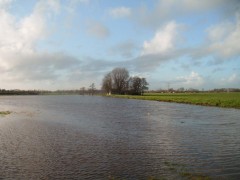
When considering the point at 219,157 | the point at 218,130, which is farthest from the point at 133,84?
the point at 219,157

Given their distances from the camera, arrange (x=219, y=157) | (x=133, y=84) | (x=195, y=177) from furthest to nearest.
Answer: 1. (x=133, y=84)
2. (x=219, y=157)
3. (x=195, y=177)

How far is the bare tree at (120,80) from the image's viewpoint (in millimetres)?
153875

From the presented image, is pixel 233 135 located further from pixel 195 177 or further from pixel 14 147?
pixel 14 147

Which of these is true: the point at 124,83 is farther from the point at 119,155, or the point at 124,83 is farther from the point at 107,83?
the point at 119,155

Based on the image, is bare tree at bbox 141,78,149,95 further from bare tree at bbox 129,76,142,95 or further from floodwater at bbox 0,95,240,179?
floodwater at bbox 0,95,240,179

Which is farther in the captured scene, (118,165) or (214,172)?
(118,165)

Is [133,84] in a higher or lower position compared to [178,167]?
higher

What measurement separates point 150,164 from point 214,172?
2.79 meters

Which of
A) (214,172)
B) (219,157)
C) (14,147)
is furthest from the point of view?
(14,147)

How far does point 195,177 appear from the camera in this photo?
10.5 metres

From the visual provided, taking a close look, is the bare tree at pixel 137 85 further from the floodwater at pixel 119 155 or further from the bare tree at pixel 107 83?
the floodwater at pixel 119 155

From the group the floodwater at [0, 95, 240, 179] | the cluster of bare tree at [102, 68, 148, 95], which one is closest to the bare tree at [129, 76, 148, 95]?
the cluster of bare tree at [102, 68, 148, 95]

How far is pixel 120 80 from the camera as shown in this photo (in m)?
154

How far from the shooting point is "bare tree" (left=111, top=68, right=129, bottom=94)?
154 meters
